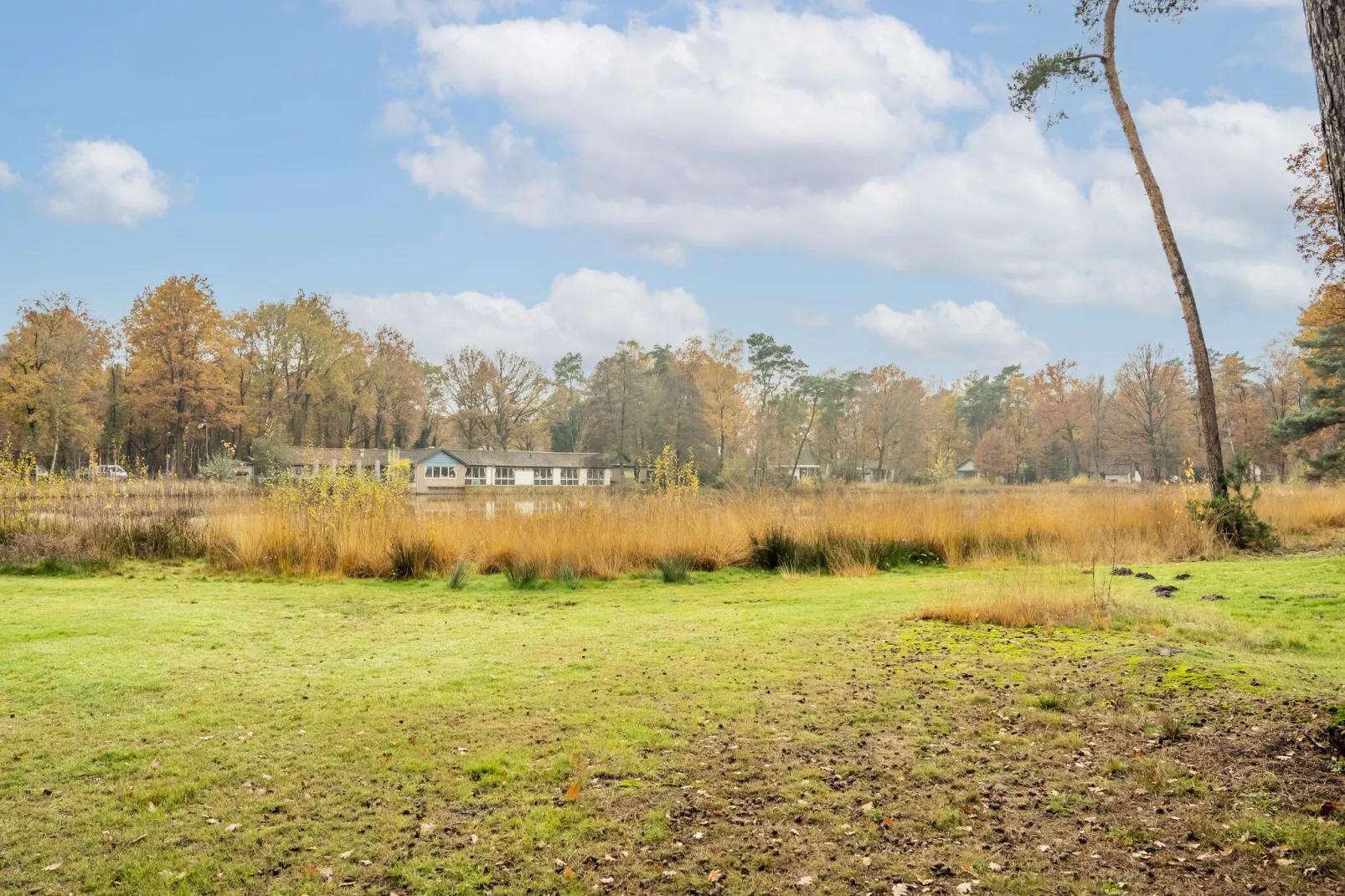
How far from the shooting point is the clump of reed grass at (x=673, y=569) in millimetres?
10719

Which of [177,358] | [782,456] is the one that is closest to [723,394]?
[782,456]

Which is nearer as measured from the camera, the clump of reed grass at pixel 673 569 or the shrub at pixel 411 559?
the clump of reed grass at pixel 673 569

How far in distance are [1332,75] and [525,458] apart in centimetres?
5656

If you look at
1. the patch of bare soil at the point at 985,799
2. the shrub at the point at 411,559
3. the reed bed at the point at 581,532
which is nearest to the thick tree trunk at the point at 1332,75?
the patch of bare soil at the point at 985,799

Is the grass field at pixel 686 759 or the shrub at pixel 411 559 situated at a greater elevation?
the shrub at pixel 411 559

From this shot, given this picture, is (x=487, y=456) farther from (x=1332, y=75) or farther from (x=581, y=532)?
(x=1332, y=75)

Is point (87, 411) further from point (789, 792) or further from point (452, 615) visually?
point (789, 792)

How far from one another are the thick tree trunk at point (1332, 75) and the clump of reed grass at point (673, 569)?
838cm

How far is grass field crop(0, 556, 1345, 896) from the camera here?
2.88 metres

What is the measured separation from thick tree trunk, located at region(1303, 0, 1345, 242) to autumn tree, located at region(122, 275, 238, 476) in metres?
48.6

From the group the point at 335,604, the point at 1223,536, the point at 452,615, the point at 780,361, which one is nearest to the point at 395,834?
the point at 452,615

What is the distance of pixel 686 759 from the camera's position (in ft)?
12.6

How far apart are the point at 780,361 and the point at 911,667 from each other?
52339mm

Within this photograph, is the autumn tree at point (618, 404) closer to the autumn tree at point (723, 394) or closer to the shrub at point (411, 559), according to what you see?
the autumn tree at point (723, 394)
